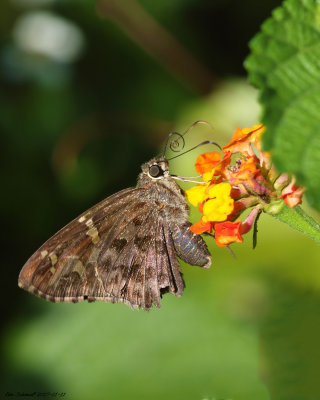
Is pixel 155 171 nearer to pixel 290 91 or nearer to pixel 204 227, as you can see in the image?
pixel 204 227

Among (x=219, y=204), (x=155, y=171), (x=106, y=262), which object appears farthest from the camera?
(x=155, y=171)

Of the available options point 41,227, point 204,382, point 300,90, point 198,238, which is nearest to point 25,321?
point 41,227

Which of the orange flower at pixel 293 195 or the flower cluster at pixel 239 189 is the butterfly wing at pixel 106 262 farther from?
the orange flower at pixel 293 195

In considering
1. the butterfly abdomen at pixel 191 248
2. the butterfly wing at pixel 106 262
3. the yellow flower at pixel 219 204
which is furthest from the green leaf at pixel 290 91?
the butterfly wing at pixel 106 262

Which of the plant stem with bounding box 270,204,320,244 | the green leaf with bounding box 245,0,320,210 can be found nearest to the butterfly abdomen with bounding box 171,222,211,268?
the plant stem with bounding box 270,204,320,244

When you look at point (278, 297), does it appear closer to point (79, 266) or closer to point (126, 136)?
point (79, 266)

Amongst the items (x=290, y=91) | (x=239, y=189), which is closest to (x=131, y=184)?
(x=239, y=189)
